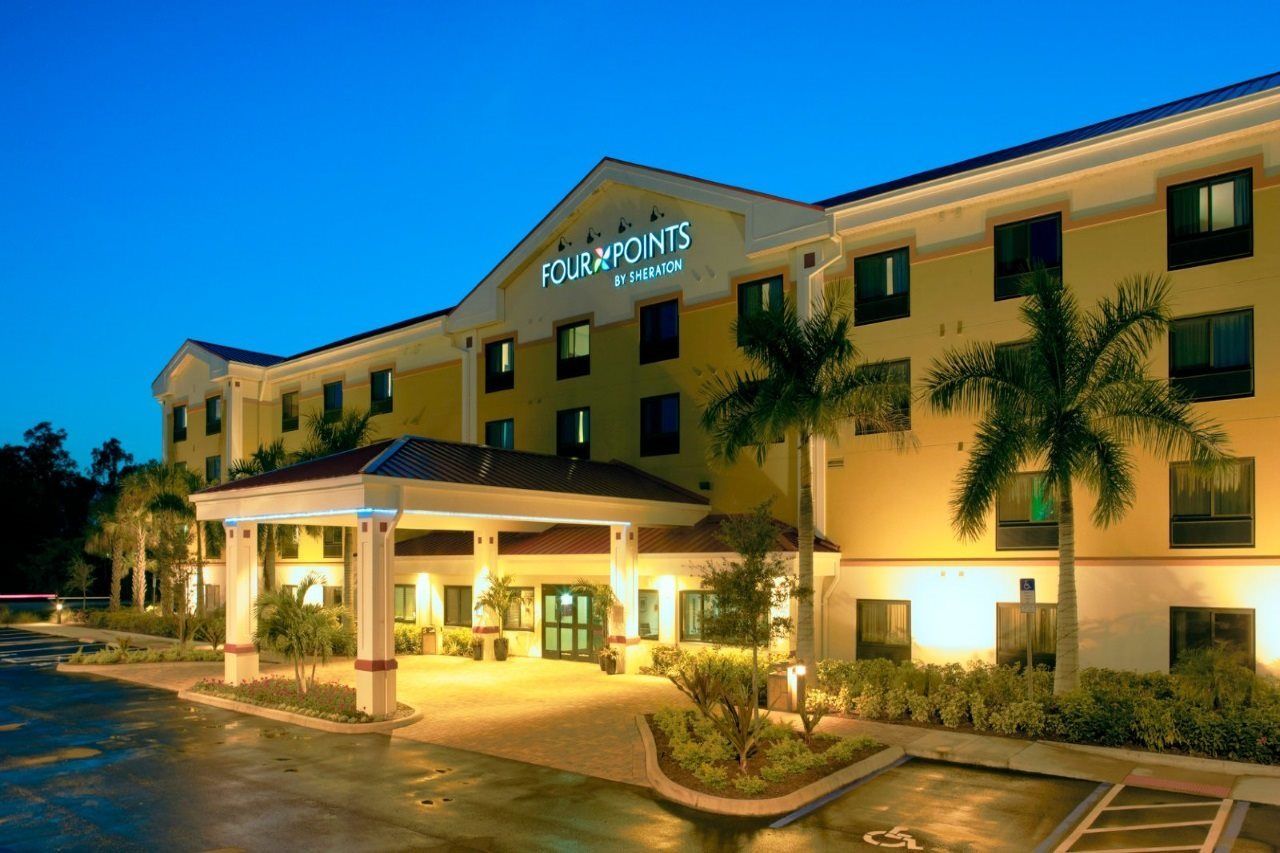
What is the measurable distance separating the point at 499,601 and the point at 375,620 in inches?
418

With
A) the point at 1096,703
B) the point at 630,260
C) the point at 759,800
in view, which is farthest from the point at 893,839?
the point at 630,260

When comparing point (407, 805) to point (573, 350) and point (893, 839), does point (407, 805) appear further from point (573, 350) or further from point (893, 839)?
point (573, 350)

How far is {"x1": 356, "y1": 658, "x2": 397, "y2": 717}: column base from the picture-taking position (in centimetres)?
2038

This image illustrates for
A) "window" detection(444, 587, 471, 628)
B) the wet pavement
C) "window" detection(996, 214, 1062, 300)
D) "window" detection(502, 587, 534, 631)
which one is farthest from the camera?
"window" detection(444, 587, 471, 628)

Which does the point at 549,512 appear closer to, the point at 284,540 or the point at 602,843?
the point at 602,843

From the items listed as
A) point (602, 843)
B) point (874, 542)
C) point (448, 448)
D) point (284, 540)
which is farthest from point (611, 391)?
point (602, 843)

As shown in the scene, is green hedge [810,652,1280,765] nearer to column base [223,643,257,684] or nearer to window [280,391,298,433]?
column base [223,643,257,684]

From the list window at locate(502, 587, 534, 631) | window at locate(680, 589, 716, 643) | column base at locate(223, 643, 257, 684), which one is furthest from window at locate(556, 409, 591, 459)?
column base at locate(223, 643, 257, 684)

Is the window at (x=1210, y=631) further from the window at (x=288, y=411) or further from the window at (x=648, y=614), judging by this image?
the window at (x=288, y=411)

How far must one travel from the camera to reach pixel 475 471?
23.7m

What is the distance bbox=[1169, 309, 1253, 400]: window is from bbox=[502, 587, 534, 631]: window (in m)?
19.7

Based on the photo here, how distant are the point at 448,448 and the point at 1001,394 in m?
13.4

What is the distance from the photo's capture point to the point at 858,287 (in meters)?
26.5

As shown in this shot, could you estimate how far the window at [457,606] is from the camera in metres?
35.3
